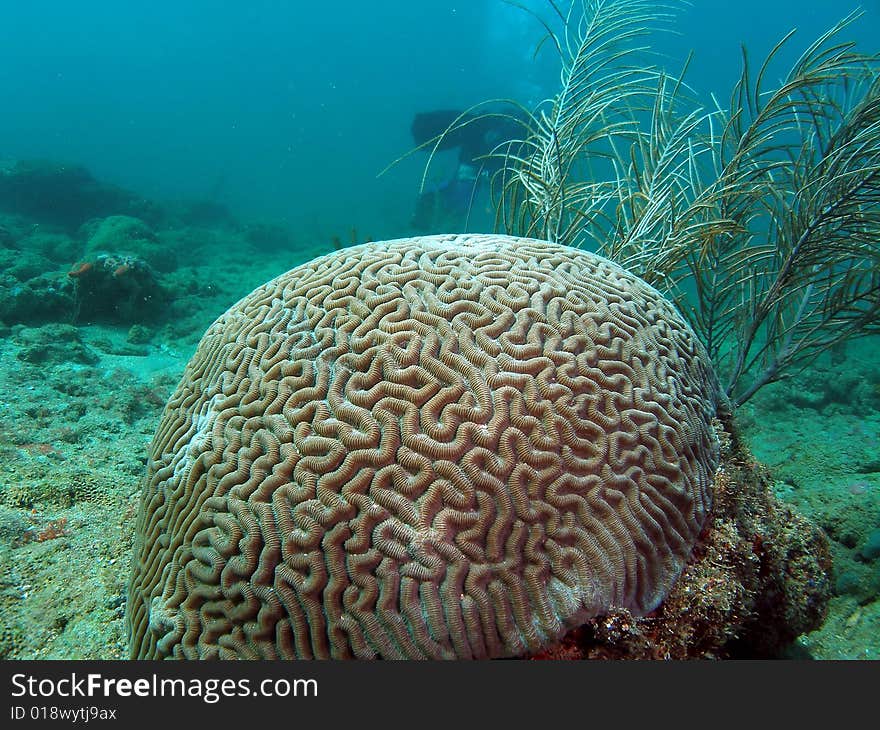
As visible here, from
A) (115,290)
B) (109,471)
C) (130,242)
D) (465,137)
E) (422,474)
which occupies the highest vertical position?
(465,137)

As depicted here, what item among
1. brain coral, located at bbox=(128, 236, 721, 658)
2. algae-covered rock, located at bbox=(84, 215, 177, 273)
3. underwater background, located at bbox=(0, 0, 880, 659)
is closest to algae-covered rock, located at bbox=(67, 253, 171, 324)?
underwater background, located at bbox=(0, 0, 880, 659)

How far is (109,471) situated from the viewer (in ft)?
13.7

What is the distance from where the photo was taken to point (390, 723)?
1.98 meters

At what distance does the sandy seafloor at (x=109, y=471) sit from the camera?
9.25 feet

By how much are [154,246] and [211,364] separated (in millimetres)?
14051

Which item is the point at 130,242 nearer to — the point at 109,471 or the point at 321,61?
the point at 109,471

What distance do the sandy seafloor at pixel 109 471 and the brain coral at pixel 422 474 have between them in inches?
24.7

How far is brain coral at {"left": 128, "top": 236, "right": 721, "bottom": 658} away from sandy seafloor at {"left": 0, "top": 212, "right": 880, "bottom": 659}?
627mm

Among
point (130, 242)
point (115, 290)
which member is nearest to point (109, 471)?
point (115, 290)

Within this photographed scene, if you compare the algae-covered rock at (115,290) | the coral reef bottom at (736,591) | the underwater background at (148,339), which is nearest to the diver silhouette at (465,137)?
the underwater background at (148,339)

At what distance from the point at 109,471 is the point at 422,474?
10.9 ft

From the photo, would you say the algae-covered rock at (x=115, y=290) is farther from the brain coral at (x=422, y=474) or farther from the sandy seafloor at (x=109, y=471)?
the brain coral at (x=422, y=474)

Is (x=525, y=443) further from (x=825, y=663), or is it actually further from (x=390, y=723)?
(x=825, y=663)

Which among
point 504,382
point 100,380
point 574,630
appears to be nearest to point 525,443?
point 504,382
